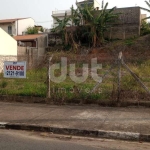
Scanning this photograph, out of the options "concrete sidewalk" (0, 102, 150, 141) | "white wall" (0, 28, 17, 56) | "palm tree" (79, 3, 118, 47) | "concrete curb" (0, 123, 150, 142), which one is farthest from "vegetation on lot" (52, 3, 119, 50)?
"concrete curb" (0, 123, 150, 142)

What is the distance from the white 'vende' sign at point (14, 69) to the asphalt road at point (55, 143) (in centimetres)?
382

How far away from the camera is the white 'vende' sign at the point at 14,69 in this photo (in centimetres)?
910

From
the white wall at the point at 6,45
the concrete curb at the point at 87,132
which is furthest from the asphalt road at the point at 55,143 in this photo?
the white wall at the point at 6,45

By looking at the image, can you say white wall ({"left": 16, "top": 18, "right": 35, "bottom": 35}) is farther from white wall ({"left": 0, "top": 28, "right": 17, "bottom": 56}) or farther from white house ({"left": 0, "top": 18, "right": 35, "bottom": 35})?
white wall ({"left": 0, "top": 28, "right": 17, "bottom": 56})

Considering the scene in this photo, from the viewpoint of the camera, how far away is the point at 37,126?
588cm

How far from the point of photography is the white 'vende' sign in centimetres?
910

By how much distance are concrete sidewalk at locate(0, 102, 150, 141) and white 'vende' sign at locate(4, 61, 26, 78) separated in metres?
1.32

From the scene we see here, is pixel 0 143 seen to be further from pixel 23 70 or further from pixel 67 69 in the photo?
pixel 67 69

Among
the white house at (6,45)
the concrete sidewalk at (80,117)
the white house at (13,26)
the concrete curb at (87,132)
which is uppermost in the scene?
the white house at (13,26)

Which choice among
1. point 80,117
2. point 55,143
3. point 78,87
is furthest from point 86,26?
point 55,143

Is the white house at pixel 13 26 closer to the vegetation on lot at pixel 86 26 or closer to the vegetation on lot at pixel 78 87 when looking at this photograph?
the vegetation on lot at pixel 86 26

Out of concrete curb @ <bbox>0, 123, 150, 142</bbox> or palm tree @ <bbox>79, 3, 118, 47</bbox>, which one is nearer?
concrete curb @ <bbox>0, 123, 150, 142</bbox>

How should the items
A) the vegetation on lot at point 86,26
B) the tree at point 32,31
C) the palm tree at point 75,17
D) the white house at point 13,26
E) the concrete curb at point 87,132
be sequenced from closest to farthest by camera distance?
the concrete curb at point 87,132 → the vegetation on lot at point 86,26 → the palm tree at point 75,17 → the white house at point 13,26 → the tree at point 32,31

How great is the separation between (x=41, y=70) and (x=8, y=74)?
1.44m
